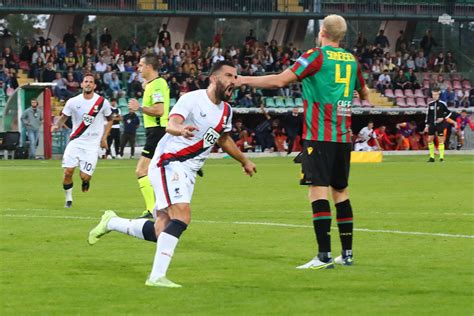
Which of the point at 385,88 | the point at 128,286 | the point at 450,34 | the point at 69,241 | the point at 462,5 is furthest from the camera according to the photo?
the point at 450,34

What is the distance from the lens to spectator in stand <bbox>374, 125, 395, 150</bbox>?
51.3 m

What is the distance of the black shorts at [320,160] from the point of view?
11773mm

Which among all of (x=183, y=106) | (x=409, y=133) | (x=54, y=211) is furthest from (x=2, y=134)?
(x=183, y=106)

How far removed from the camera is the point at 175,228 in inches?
416

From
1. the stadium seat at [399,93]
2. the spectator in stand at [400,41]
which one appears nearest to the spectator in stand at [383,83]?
the stadium seat at [399,93]

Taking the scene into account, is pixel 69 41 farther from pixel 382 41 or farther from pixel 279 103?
pixel 382 41

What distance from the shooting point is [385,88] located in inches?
2203

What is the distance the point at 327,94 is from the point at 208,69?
134 feet

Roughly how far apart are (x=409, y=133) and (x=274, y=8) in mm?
9236

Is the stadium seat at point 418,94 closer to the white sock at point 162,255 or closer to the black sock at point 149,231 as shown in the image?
the black sock at point 149,231

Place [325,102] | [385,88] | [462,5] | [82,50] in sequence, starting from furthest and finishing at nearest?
1. [462,5]
2. [385,88]
3. [82,50]
4. [325,102]

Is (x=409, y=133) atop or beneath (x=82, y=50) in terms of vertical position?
beneath

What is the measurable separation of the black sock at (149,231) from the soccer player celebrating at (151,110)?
5400mm

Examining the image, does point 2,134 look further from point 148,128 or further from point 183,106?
point 183,106
